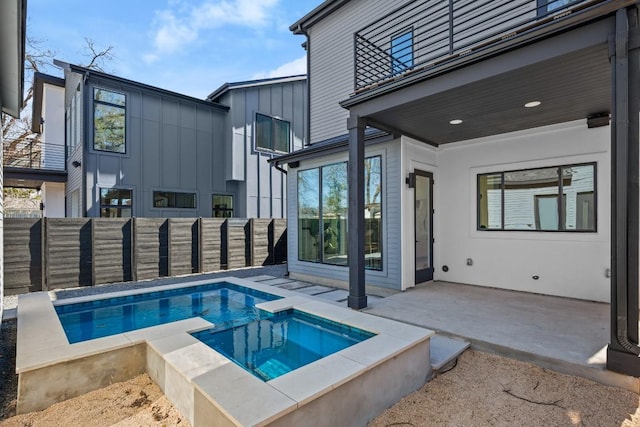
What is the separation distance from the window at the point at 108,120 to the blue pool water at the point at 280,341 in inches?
340

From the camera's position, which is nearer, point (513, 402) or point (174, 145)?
point (513, 402)

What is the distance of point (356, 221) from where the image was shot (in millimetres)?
4965

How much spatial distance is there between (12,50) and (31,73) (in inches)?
677

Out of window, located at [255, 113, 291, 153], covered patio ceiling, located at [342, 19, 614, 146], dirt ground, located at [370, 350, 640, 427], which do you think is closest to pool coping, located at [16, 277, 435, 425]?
dirt ground, located at [370, 350, 640, 427]

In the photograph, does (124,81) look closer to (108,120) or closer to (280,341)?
(108,120)

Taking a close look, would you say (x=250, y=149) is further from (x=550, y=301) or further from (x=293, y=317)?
(x=550, y=301)

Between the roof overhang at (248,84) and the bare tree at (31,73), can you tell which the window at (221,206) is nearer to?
the roof overhang at (248,84)

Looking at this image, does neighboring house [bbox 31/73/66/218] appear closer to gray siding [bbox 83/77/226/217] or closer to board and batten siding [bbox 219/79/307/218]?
gray siding [bbox 83/77/226/217]

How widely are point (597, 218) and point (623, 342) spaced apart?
120 inches

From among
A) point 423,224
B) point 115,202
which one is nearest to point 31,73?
point 115,202

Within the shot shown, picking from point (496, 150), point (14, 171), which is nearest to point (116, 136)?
point (14, 171)

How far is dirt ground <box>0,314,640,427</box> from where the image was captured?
2646 millimetres

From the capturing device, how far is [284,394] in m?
2.27

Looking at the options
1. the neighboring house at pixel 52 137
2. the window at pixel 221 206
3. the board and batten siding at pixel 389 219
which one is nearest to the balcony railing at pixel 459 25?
the board and batten siding at pixel 389 219
